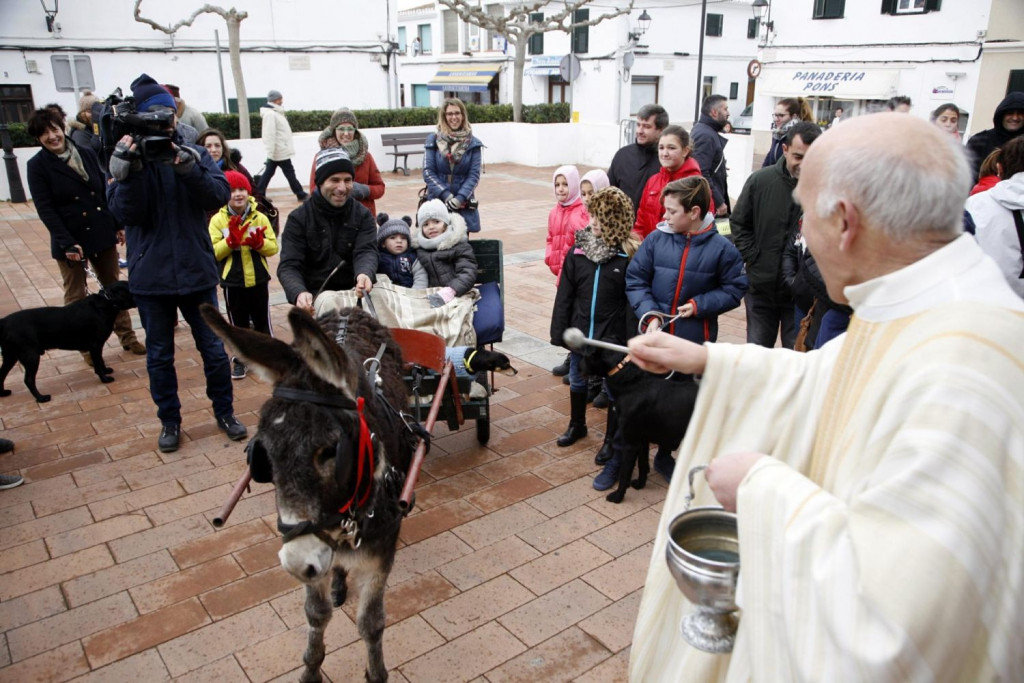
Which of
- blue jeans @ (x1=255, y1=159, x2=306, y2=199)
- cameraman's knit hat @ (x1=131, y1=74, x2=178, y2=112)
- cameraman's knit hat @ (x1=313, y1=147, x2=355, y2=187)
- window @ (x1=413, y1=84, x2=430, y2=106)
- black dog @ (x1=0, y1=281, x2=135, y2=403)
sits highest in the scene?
window @ (x1=413, y1=84, x2=430, y2=106)

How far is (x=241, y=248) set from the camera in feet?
19.3

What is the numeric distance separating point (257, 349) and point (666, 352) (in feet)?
4.73

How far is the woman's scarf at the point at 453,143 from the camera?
7473 mm

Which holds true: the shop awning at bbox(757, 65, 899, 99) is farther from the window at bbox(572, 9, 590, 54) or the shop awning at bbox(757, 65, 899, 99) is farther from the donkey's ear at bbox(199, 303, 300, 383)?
the donkey's ear at bbox(199, 303, 300, 383)

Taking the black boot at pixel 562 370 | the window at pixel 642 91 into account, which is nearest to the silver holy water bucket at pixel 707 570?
the black boot at pixel 562 370

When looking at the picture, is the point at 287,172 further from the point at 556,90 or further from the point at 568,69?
the point at 556,90

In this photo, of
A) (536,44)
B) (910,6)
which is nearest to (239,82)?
(536,44)

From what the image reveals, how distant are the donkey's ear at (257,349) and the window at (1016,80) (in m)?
25.8

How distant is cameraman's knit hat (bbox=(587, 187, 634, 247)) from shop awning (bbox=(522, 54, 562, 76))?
31.2 metres

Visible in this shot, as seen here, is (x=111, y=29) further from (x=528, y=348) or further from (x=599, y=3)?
(x=528, y=348)

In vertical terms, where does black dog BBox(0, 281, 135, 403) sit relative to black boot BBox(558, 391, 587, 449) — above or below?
above

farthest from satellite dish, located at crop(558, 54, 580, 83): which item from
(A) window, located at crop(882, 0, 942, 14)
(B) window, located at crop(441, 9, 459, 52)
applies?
(B) window, located at crop(441, 9, 459, 52)

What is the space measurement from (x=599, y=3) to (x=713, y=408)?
35.3 meters

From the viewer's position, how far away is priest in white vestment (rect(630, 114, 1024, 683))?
1204mm
